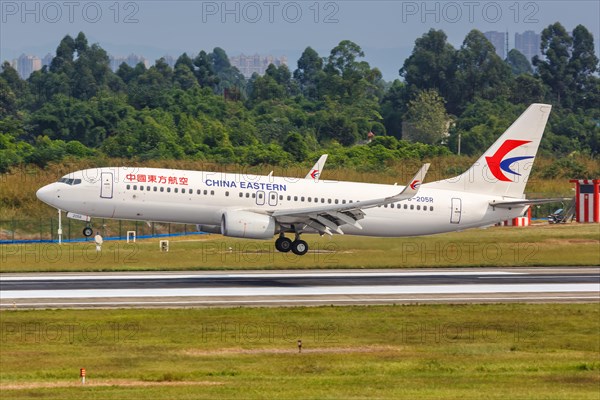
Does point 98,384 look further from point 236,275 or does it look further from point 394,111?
point 394,111

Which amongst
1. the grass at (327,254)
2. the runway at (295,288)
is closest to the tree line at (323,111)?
the grass at (327,254)

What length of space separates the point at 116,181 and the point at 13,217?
95.9ft

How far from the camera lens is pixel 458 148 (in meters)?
127

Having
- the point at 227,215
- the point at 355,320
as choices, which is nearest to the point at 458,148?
the point at 227,215

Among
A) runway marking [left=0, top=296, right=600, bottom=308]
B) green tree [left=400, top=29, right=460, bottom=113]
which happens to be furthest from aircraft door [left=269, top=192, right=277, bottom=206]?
green tree [left=400, top=29, right=460, bottom=113]

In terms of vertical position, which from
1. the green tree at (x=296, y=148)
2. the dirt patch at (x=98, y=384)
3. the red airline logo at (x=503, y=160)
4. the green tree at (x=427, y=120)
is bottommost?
the dirt patch at (x=98, y=384)

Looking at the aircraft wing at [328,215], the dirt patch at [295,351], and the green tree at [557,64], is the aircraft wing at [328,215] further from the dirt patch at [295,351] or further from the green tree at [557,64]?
the green tree at [557,64]

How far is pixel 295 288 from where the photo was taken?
54438mm

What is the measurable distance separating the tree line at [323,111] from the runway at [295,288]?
135 ft

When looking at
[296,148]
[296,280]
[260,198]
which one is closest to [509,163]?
[296,280]

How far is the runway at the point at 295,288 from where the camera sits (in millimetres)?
49750

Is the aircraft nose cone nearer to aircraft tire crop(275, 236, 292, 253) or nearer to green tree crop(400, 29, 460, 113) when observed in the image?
aircraft tire crop(275, 236, 292, 253)

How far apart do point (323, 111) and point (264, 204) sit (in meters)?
86.9

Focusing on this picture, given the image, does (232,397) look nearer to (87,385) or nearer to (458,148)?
(87,385)
